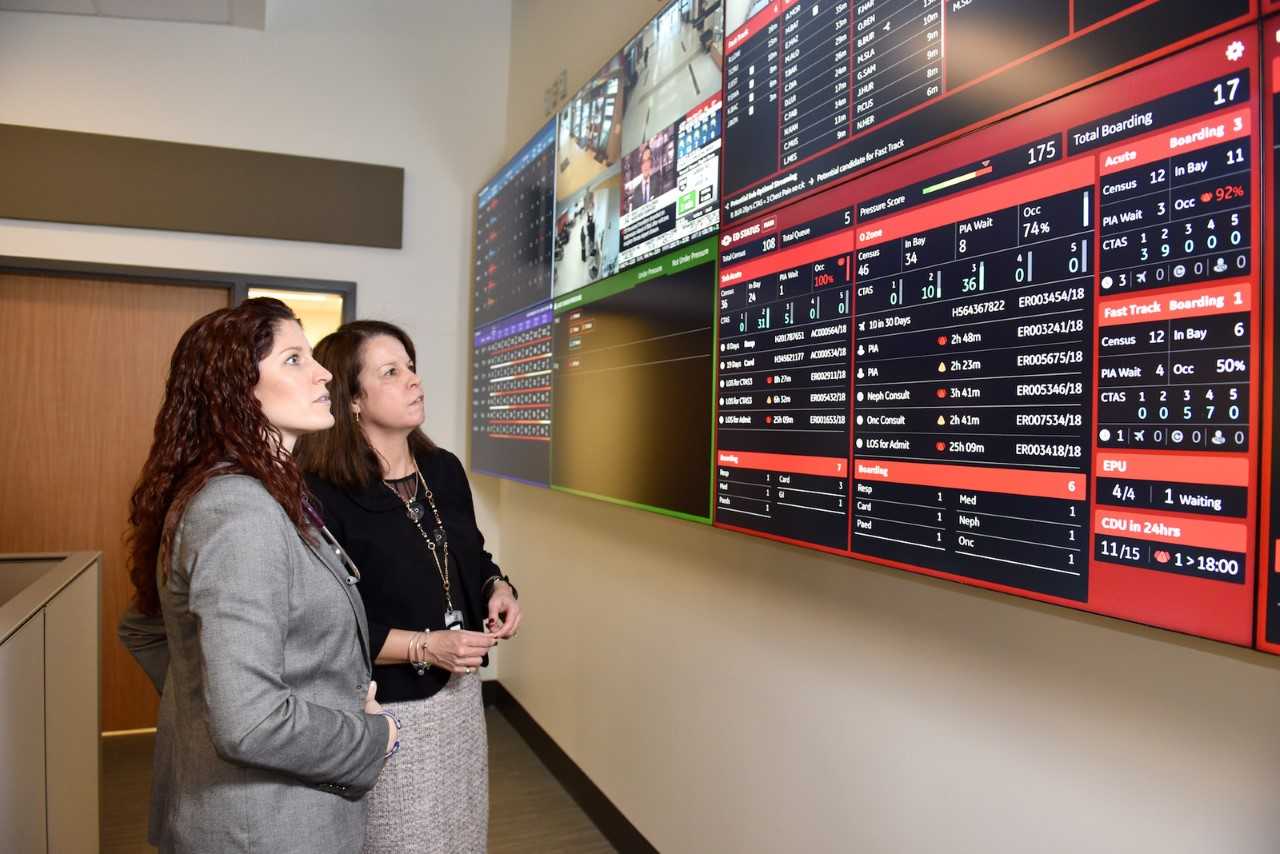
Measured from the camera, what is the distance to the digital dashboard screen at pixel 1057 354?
916mm

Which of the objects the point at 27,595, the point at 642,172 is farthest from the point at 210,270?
the point at 642,172

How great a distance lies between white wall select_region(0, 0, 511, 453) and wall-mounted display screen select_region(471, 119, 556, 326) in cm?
30

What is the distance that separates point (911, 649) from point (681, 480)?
27.7 inches

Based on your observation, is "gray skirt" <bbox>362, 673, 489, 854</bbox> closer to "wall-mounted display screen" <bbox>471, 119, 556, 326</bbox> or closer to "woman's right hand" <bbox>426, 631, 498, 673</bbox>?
"woman's right hand" <bbox>426, 631, 498, 673</bbox>

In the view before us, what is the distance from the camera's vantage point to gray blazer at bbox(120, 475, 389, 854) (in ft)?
3.41

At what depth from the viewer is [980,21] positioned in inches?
48.4

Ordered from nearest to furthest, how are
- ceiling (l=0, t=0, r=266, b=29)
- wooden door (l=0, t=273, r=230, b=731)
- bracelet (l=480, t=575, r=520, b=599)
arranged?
1. bracelet (l=480, t=575, r=520, b=599)
2. ceiling (l=0, t=0, r=266, b=29)
3. wooden door (l=0, t=273, r=230, b=731)

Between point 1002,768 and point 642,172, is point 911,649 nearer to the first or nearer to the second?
point 1002,768

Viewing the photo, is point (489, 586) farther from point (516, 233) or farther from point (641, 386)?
point (516, 233)

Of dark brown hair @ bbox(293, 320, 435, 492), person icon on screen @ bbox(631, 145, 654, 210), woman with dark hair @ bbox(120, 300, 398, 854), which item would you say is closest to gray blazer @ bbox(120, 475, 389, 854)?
woman with dark hair @ bbox(120, 300, 398, 854)

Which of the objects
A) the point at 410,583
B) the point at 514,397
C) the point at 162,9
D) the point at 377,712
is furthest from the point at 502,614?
the point at 162,9

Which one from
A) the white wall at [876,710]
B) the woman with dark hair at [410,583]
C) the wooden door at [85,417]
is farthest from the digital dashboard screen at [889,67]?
the wooden door at [85,417]

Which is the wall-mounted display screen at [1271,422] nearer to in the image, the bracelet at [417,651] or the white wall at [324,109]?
the bracelet at [417,651]

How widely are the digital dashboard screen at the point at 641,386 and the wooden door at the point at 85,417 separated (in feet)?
7.34
